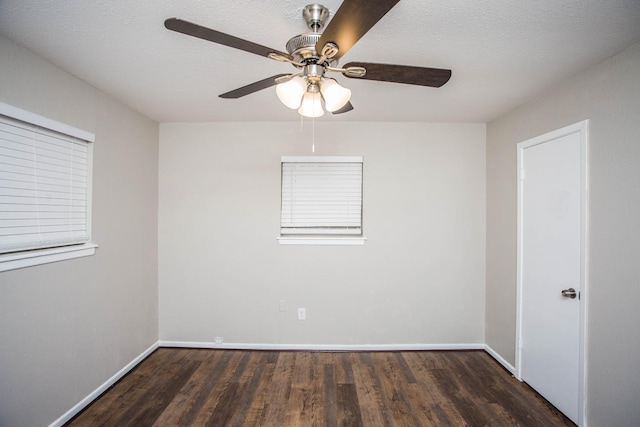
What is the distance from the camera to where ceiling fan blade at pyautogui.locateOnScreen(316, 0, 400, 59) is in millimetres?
816

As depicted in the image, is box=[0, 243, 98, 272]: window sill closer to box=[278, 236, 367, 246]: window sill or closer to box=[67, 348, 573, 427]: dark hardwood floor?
box=[67, 348, 573, 427]: dark hardwood floor

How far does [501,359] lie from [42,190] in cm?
399

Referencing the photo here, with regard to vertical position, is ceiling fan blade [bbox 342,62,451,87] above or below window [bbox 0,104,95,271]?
above

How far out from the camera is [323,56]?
3.51 ft

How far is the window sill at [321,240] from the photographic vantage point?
2836mm

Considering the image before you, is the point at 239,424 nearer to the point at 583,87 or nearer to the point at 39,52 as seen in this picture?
the point at 39,52

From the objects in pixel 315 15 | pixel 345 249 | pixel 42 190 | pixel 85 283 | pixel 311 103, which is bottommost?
pixel 85 283

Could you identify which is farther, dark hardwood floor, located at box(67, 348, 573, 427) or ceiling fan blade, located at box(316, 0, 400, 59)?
dark hardwood floor, located at box(67, 348, 573, 427)

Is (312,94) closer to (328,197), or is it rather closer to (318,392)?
(328,197)

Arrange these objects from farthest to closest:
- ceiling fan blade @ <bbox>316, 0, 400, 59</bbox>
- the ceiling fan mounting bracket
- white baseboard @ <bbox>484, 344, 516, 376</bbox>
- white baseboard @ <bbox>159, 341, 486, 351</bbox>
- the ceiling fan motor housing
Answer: white baseboard @ <bbox>159, 341, 486, 351</bbox> < white baseboard @ <bbox>484, 344, 516, 376</bbox> < the ceiling fan mounting bracket < the ceiling fan motor housing < ceiling fan blade @ <bbox>316, 0, 400, 59</bbox>

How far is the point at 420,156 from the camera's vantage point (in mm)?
2869

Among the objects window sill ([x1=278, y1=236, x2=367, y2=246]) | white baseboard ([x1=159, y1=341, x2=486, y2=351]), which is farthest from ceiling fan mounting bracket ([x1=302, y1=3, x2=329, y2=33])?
white baseboard ([x1=159, y1=341, x2=486, y2=351])

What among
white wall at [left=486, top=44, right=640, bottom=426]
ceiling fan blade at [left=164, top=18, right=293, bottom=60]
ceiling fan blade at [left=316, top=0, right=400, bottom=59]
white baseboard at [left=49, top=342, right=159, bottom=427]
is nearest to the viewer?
ceiling fan blade at [left=316, top=0, right=400, bottom=59]

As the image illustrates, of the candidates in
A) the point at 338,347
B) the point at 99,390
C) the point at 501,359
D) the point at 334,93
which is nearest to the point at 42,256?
the point at 99,390
